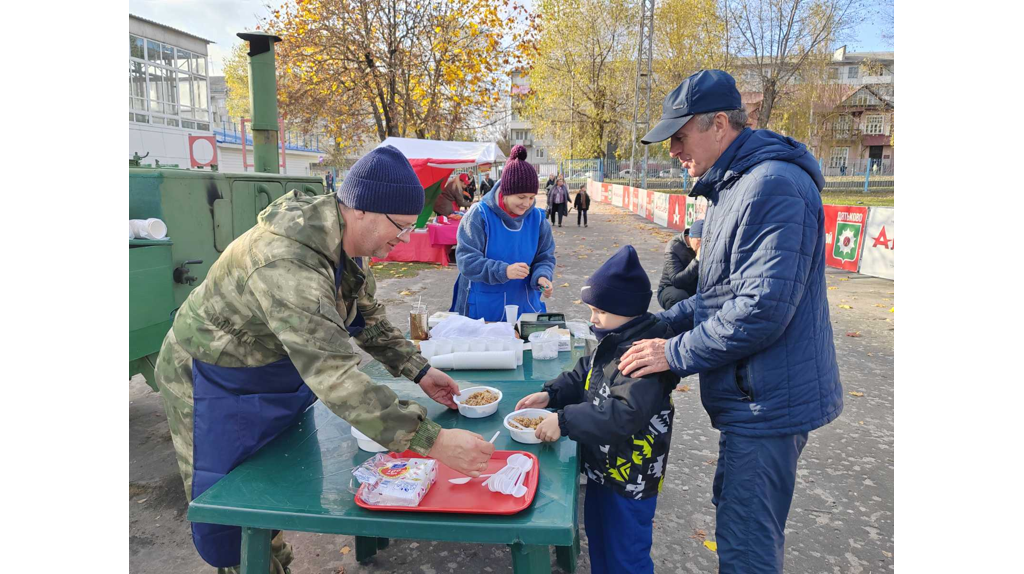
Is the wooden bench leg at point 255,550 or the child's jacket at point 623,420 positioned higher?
the child's jacket at point 623,420

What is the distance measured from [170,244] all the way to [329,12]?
10.1 meters

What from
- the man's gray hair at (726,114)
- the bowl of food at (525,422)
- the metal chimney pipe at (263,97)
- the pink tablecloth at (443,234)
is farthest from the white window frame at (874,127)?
the bowl of food at (525,422)

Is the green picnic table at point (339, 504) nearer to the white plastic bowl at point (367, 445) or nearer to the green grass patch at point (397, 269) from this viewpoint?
the white plastic bowl at point (367, 445)

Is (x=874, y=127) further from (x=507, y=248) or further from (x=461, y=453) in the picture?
(x=461, y=453)

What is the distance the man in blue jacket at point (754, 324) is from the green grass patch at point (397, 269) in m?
8.76

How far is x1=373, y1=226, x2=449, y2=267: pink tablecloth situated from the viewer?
38.9 ft

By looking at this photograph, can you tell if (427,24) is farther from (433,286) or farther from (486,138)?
(486,138)

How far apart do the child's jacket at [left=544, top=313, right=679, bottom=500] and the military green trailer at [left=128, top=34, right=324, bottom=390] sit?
9.59ft

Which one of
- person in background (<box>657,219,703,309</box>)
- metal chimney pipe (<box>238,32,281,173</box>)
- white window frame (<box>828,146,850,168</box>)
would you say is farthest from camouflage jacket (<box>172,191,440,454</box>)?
white window frame (<box>828,146,850,168</box>)

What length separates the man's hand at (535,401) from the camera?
2271mm

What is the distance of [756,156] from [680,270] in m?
2.30

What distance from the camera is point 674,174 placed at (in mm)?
35562

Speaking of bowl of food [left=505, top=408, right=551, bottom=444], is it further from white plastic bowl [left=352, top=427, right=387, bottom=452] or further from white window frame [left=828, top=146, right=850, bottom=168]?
white window frame [left=828, top=146, right=850, bottom=168]

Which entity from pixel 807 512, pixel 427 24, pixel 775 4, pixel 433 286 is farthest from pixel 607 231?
pixel 807 512
